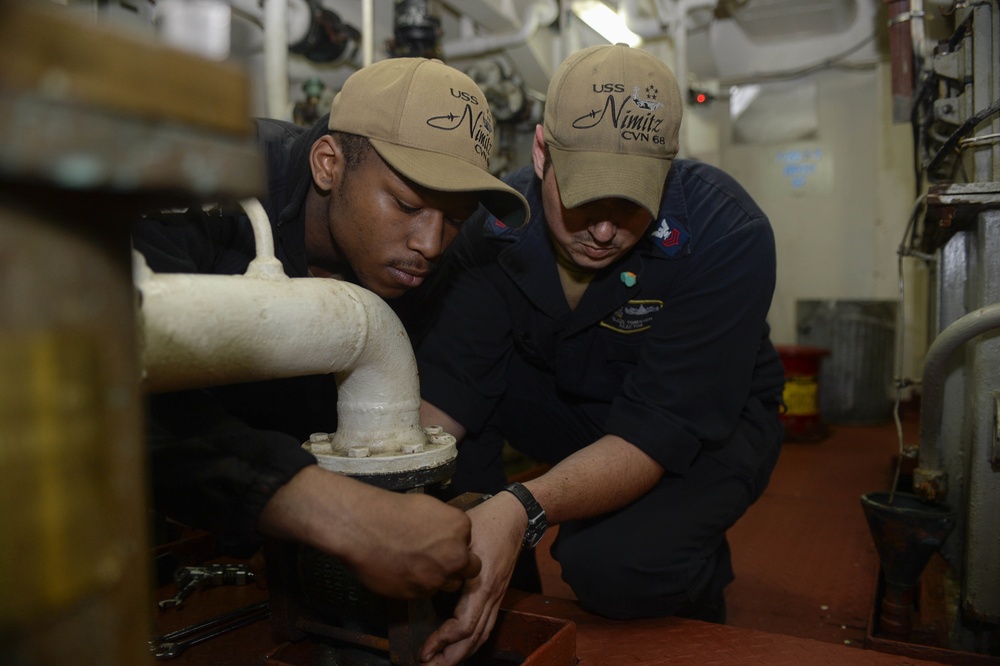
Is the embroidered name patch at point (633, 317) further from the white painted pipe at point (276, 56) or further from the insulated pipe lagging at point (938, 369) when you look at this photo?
the white painted pipe at point (276, 56)

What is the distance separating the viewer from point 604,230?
1.50m

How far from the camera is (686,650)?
1.36 metres

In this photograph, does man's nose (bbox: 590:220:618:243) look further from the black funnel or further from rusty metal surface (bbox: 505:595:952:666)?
the black funnel

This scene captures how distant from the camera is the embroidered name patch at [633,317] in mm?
1698

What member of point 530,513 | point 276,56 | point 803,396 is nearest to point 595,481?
point 530,513

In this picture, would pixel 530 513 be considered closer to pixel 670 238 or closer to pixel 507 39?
pixel 670 238

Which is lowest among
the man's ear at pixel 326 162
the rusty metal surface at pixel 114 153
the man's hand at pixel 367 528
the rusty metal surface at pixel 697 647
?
the rusty metal surface at pixel 697 647

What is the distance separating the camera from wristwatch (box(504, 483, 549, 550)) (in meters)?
1.30

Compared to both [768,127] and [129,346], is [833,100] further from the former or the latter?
[129,346]

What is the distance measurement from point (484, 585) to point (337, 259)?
732 mm

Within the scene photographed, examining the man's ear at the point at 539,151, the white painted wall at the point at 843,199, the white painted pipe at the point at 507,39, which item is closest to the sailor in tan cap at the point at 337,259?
the man's ear at the point at 539,151

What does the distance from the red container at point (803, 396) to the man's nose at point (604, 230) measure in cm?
277

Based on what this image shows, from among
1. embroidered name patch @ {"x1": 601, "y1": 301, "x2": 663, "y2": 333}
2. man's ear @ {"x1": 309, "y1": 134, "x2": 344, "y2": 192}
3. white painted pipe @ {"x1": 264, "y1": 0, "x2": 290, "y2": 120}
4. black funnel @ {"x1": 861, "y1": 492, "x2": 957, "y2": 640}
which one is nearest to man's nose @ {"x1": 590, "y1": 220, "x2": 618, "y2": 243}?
embroidered name patch @ {"x1": 601, "y1": 301, "x2": 663, "y2": 333}

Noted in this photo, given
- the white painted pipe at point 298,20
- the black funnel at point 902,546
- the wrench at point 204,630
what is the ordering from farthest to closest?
the white painted pipe at point 298,20 → the black funnel at point 902,546 → the wrench at point 204,630
